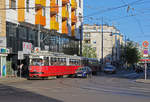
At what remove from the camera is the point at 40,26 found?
137ft

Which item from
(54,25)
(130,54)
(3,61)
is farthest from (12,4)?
(130,54)

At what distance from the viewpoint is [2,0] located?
33.1 m

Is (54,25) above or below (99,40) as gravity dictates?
above

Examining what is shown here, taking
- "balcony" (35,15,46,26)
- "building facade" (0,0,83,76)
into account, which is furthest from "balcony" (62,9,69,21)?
"balcony" (35,15,46,26)

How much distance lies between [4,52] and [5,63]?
1838 millimetres

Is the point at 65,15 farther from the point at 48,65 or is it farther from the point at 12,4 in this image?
the point at 48,65

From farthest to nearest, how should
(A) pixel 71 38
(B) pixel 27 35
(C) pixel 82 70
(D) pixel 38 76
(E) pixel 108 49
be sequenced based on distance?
(E) pixel 108 49 < (A) pixel 71 38 < (B) pixel 27 35 < (C) pixel 82 70 < (D) pixel 38 76

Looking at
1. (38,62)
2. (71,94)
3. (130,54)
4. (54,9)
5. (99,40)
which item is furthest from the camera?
(99,40)

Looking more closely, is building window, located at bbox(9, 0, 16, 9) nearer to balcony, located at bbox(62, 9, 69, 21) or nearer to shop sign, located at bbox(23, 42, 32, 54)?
shop sign, located at bbox(23, 42, 32, 54)

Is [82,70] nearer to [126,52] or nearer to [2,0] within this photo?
[2,0]

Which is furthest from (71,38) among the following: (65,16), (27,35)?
Result: (27,35)

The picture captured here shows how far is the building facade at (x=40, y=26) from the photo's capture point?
34.2m

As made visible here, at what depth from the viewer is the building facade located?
112 feet

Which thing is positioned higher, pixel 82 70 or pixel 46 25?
pixel 46 25
